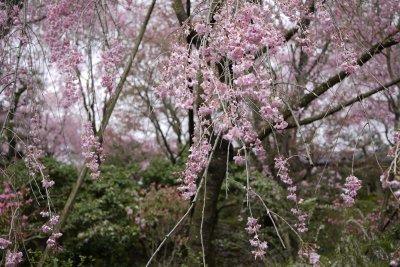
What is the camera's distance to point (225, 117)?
5.64ft

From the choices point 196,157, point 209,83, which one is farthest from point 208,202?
point 209,83

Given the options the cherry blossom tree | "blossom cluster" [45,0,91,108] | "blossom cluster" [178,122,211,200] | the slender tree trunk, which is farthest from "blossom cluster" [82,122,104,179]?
the slender tree trunk

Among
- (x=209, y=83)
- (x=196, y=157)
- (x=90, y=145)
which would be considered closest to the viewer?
(x=209, y=83)

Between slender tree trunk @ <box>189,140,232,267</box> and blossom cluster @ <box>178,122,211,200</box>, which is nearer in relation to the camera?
blossom cluster @ <box>178,122,211,200</box>

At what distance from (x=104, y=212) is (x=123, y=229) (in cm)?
40

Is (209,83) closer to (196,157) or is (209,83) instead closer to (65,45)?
(196,157)

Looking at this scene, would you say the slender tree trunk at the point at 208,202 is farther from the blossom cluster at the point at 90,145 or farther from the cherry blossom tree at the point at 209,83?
the blossom cluster at the point at 90,145

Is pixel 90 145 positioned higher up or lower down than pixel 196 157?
higher up

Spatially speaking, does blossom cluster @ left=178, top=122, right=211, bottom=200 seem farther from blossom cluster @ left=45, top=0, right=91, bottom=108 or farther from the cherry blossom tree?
blossom cluster @ left=45, top=0, right=91, bottom=108

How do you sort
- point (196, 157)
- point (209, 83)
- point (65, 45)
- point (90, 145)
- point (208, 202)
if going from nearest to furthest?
point (209, 83)
point (196, 157)
point (90, 145)
point (65, 45)
point (208, 202)

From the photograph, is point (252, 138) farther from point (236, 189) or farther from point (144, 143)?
point (144, 143)

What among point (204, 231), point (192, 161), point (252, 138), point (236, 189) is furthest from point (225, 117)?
point (236, 189)

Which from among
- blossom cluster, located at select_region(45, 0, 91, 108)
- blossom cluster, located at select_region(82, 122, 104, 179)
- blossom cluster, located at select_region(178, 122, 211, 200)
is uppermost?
blossom cluster, located at select_region(45, 0, 91, 108)

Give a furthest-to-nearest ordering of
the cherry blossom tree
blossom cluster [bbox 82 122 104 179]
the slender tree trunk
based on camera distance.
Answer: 1. the slender tree trunk
2. blossom cluster [bbox 82 122 104 179]
3. the cherry blossom tree
